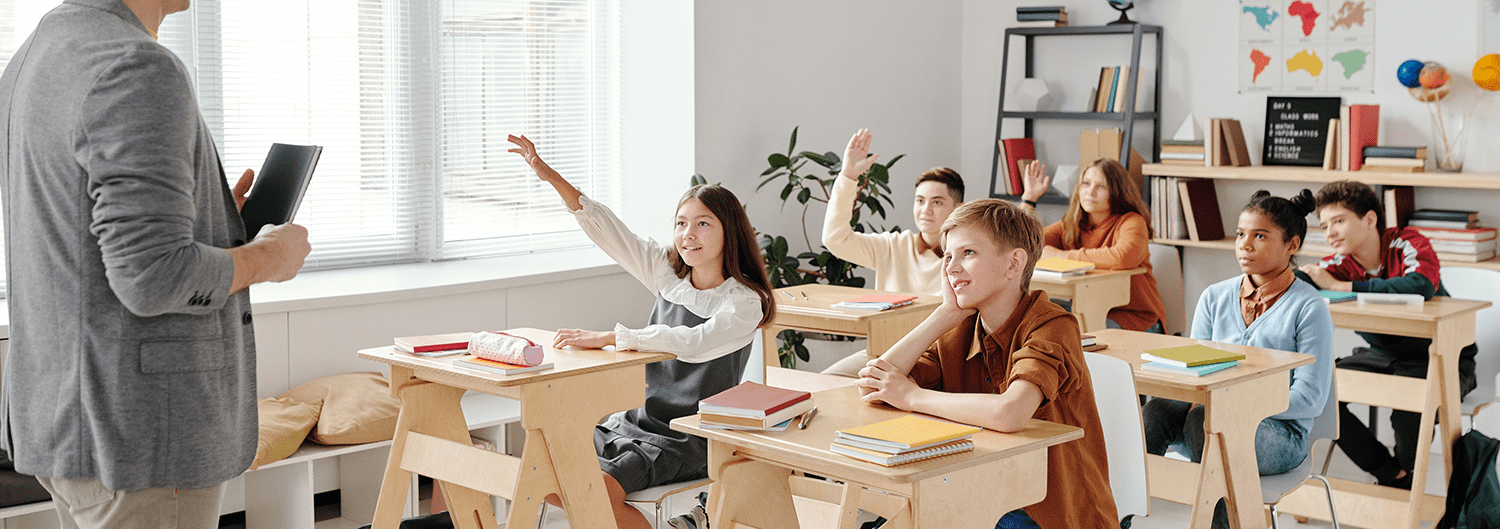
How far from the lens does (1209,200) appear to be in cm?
520

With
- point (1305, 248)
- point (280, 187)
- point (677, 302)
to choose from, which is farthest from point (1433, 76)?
point (280, 187)

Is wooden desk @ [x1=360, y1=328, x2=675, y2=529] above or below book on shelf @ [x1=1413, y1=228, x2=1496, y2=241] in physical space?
below

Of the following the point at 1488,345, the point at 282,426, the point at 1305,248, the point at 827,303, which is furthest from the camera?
the point at 1305,248

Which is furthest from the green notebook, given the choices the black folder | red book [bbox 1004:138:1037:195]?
red book [bbox 1004:138:1037:195]

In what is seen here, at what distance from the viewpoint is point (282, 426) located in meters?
3.28

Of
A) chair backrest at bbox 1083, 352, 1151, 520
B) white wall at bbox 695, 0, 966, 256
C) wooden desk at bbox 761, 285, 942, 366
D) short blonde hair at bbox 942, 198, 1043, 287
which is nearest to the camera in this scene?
short blonde hair at bbox 942, 198, 1043, 287

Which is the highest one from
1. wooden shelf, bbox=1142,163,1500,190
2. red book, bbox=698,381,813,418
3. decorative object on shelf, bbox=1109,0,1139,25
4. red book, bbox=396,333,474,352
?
decorative object on shelf, bbox=1109,0,1139,25

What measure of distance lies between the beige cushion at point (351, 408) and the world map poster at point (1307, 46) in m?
3.76

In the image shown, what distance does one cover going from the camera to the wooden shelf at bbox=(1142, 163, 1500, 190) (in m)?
4.34

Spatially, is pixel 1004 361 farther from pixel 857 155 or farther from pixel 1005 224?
pixel 857 155

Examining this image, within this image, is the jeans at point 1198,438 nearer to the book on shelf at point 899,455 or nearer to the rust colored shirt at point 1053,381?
the rust colored shirt at point 1053,381

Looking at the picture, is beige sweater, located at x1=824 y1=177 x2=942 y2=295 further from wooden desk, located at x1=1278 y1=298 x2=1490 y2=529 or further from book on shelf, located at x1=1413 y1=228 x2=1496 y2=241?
book on shelf, located at x1=1413 y1=228 x2=1496 y2=241

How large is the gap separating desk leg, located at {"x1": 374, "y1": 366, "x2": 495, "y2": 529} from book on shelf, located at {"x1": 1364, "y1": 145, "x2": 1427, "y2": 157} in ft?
11.8

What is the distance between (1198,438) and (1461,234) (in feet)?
7.05
